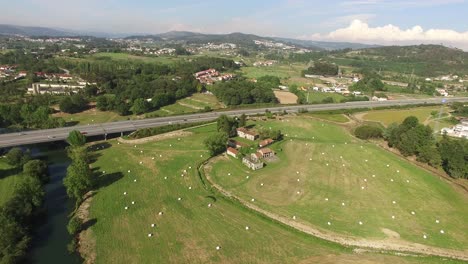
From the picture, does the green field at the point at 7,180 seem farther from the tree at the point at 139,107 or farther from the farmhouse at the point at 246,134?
the farmhouse at the point at 246,134

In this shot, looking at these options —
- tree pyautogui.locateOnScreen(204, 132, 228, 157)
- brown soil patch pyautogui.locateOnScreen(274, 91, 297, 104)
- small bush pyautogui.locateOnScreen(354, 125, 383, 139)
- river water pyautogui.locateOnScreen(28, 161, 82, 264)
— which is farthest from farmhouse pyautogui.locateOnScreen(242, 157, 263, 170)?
brown soil patch pyautogui.locateOnScreen(274, 91, 297, 104)

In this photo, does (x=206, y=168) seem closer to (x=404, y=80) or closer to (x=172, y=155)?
(x=172, y=155)

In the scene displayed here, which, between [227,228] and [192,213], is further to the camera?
[192,213]

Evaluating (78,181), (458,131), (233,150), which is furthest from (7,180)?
(458,131)

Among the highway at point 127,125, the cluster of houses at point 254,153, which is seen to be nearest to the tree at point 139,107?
the highway at point 127,125

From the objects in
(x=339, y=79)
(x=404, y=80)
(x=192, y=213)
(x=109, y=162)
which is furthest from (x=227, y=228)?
(x=404, y=80)

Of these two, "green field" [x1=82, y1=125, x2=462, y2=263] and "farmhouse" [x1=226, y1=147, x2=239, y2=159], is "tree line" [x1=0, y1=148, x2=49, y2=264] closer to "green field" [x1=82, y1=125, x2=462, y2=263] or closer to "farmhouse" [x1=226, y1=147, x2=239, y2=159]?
"green field" [x1=82, y1=125, x2=462, y2=263]
